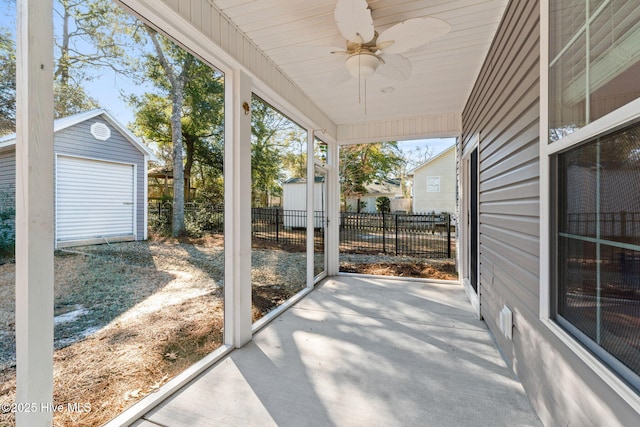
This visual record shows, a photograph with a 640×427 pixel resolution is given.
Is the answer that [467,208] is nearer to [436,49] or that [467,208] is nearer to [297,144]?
[436,49]

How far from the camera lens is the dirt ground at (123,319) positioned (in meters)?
1.38

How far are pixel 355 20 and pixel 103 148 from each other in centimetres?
160

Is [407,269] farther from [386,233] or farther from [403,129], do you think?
[403,129]

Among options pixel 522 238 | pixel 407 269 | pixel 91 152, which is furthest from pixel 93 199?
pixel 407 269

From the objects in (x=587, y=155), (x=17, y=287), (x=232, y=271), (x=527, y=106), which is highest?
(x=527, y=106)

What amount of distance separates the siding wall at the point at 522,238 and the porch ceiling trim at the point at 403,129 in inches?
63.9

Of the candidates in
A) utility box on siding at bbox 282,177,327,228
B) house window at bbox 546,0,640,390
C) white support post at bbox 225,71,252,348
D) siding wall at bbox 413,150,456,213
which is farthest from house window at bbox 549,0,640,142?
siding wall at bbox 413,150,456,213

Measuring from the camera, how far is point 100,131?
5.01 ft

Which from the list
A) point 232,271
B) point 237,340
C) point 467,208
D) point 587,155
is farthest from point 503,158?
point 237,340

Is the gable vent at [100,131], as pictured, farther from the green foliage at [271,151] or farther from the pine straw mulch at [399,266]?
the pine straw mulch at [399,266]

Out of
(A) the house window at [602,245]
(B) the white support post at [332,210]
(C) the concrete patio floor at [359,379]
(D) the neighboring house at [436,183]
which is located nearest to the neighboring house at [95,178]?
(C) the concrete patio floor at [359,379]

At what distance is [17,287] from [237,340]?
1.53 metres

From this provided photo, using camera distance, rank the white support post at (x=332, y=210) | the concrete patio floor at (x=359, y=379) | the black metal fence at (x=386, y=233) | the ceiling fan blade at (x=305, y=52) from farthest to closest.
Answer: the white support post at (x=332, y=210) < the black metal fence at (x=386, y=233) < the ceiling fan blade at (x=305, y=52) < the concrete patio floor at (x=359, y=379)

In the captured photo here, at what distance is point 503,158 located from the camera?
218 centimetres
